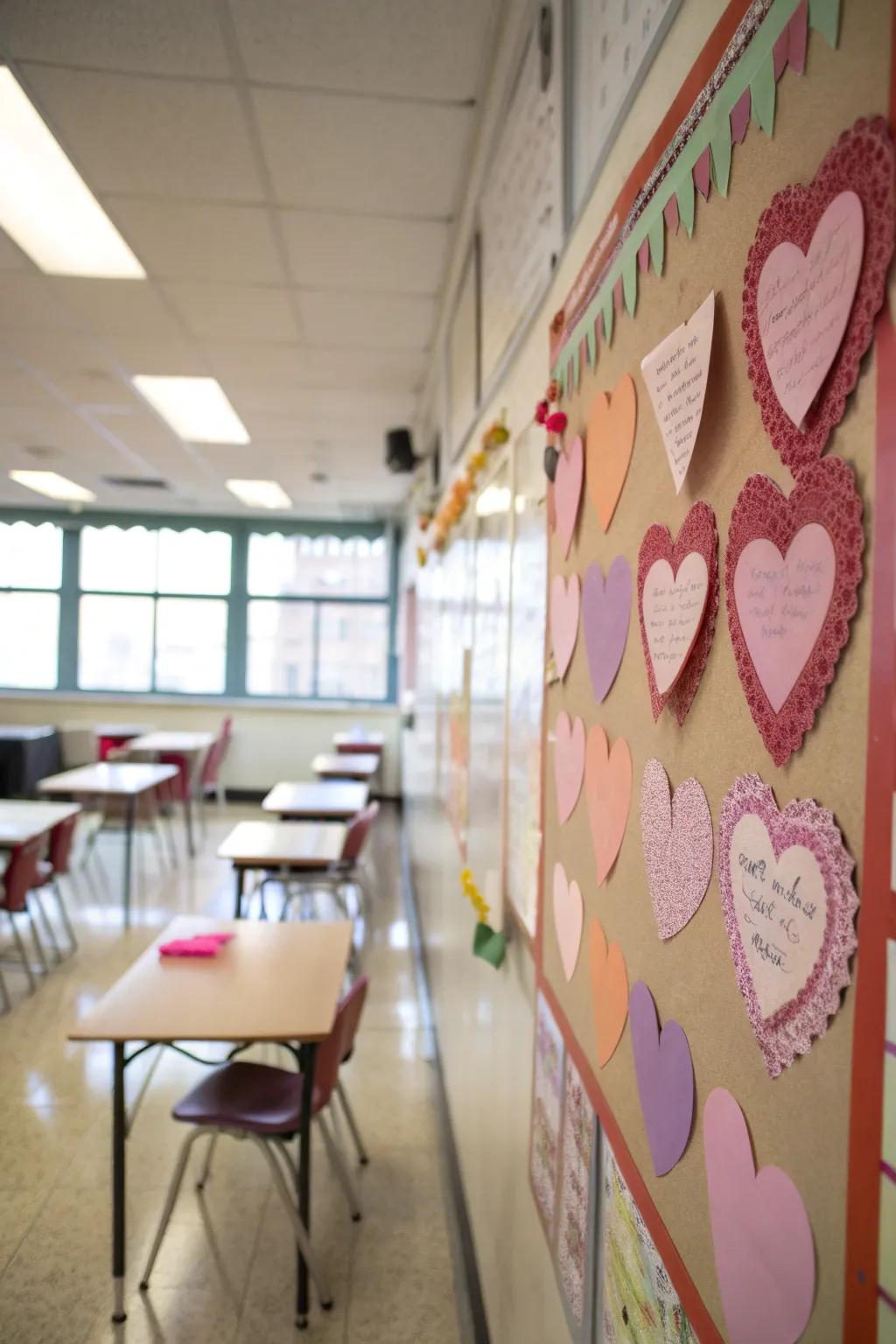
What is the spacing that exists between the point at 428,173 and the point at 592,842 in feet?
7.86

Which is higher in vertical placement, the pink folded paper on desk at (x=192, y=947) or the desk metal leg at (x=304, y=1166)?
the pink folded paper on desk at (x=192, y=947)

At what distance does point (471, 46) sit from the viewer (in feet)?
6.63

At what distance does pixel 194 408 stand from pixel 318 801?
2634mm

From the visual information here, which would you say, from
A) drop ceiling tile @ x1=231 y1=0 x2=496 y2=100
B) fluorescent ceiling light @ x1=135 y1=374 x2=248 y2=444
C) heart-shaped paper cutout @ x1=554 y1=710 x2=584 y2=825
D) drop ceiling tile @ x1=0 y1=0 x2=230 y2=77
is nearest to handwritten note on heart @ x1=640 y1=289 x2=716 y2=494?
heart-shaped paper cutout @ x1=554 y1=710 x2=584 y2=825

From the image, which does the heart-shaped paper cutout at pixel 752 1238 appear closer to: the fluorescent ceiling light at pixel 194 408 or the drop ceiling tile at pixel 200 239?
the drop ceiling tile at pixel 200 239

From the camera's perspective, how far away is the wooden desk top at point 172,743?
6832 mm

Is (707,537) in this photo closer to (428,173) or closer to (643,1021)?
(643,1021)

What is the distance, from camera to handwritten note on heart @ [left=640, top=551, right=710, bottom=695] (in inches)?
26.2

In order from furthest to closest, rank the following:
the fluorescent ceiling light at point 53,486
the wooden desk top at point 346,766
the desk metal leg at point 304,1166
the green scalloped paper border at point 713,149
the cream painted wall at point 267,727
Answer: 1. the cream painted wall at point 267,727
2. the fluorescent ceiling light at point 53,486
3. the wooden desk top at point 346,766
4. the desk metal leg at point 304,1166
5. the green scalloped paper border at point 713,149

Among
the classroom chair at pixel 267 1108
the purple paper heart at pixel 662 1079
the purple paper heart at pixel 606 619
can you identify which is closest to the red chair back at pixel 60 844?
the classroom chair at pixel 267 1108

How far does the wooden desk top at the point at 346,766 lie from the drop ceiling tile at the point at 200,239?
383cm

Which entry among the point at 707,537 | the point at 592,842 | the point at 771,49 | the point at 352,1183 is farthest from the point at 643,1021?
the point at 352,1183

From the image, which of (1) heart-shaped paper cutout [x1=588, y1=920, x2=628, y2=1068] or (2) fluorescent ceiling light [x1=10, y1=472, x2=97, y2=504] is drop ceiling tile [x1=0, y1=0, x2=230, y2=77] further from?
(2) fluorescent ceiling light [x1=10, y1=472, x2=97, y2=504]

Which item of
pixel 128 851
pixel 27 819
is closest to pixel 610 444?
pixel 27 819
